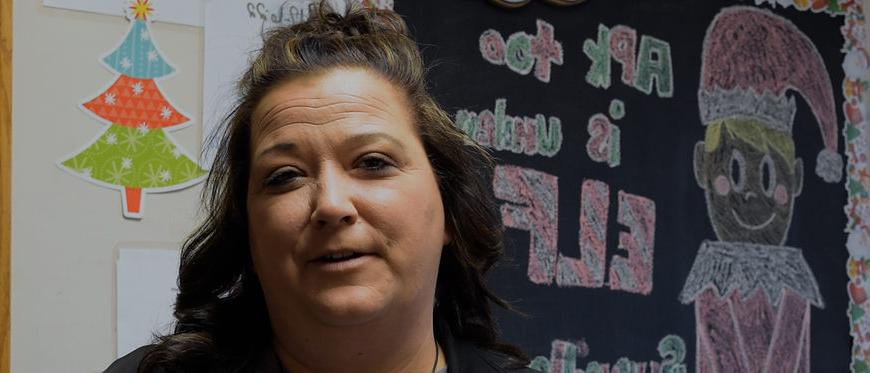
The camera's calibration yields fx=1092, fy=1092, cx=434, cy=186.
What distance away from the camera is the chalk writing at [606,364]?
2.21 meters

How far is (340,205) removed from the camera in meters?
1.13

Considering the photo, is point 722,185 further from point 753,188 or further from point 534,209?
point 534,209

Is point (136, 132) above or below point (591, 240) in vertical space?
above

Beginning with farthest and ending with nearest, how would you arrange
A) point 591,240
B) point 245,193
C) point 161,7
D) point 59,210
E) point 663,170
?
point 663,170 < point 591,240 < point 161,7 < point 59,210 < point 245,193

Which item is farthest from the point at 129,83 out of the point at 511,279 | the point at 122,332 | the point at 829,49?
the point at 829,49

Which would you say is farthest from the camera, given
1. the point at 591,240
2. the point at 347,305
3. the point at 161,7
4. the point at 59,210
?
the point at 591,240

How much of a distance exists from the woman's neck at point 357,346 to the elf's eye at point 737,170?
4.62ft

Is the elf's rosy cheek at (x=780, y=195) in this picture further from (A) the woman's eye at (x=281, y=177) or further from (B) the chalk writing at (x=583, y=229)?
(A) the woman's eye at (x=281, y=177)

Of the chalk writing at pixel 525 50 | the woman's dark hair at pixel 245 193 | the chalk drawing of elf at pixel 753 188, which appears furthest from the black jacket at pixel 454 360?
the chalk drawing of elf at pixel 753 188

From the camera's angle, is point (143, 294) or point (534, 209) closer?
point (143, 294)

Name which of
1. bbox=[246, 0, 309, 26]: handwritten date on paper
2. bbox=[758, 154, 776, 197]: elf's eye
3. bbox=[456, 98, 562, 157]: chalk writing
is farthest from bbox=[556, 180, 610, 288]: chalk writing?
bbox=[246, 0, 309, 26]: handwritten date on paper

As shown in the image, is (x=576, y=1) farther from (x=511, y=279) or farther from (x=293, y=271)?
(x=293, y=271)

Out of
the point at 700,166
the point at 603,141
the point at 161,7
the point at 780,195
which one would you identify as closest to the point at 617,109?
the point at 603,141

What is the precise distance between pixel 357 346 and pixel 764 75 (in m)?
1.70
